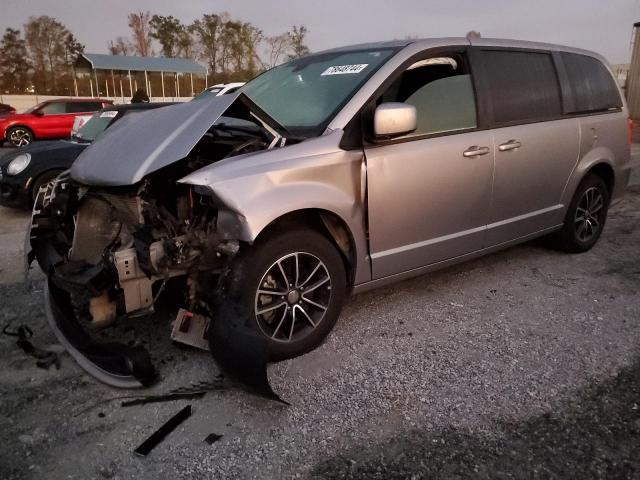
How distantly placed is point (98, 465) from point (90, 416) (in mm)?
388

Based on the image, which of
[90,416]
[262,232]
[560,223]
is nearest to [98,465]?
[90,416]

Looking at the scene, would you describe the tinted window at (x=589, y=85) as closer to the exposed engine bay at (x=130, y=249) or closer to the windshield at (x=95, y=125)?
the exposed engine bay at (x=130, y=249)

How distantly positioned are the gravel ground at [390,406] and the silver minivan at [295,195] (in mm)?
264

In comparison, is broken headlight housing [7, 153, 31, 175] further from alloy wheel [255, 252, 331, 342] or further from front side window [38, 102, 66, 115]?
front side window [38, 102, 66, 115]

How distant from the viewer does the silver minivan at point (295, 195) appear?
272 cm

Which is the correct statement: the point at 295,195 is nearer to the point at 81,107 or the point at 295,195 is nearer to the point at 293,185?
the point at 293,185

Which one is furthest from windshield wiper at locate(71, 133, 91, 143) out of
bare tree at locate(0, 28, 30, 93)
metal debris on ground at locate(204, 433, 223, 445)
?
bare tree at locate(0, 28, 30, 93)

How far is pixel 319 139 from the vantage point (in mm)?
2949

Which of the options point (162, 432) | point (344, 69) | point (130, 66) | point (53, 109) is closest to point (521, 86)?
point (344, 69)

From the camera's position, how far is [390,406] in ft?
8.36

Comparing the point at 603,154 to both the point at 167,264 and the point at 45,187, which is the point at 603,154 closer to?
the point at 167,264

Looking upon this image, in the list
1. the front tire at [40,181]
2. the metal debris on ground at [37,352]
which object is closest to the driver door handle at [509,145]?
the metal debris on ground at [37,352]

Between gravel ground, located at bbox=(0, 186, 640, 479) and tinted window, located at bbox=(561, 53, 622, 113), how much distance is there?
5.87 feet

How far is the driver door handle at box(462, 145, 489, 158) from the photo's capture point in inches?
139
